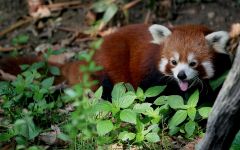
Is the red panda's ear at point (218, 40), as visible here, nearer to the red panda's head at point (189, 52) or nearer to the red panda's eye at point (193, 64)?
the red panda's head at point (189, 52)

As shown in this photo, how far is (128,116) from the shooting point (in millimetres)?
4344

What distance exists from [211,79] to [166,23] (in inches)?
72.6

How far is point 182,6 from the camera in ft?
23.7

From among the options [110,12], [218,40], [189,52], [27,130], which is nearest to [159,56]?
[189,52]

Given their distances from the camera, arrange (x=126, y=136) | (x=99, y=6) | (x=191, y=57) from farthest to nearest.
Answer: (x=99, y=6) < (x=191, y=57) < (x=126, y=136)

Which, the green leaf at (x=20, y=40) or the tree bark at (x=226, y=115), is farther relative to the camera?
the green leaf at (x=20, y=40)

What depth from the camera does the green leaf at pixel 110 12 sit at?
6875 mm

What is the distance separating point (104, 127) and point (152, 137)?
373 millimetres

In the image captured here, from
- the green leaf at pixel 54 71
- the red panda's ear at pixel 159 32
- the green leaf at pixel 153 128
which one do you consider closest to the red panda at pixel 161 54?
the red panda's ear at pixel 159 32

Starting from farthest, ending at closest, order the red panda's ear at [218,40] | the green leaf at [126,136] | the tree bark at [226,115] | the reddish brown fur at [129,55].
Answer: the reddish brown fur at [129,55] < the red panda's ear at [218,40] < the green leaf at [126,136] < the tree bark at [226,115]

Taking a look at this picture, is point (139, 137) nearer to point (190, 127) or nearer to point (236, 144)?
point (190, 127)

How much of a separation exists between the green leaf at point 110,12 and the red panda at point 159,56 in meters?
1.01

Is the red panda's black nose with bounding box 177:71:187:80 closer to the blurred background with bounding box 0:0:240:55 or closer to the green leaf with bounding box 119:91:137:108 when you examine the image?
the green leaf with bounding box 119:91:137:108

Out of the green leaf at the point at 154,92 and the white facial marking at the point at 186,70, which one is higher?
the white facial marking at the point at 186,70
